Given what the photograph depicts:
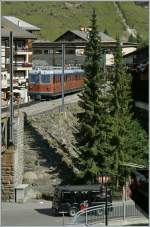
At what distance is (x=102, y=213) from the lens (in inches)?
1022

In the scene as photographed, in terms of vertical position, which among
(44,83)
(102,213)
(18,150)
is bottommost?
(102,213)

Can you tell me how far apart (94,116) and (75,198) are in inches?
338

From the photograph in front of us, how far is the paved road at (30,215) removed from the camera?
29359 millimetres

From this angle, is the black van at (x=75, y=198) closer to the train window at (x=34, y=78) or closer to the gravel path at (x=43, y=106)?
the gravel path at (x=43, y=106)

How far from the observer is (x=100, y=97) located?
3975 cm

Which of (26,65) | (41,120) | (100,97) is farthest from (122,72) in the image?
(26,65)

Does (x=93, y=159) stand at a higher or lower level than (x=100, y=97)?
lower

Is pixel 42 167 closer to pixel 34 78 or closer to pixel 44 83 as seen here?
pixel 44 83

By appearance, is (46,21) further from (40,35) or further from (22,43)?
(22,43)

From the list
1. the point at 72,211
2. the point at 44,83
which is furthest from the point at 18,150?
the point at 44,83

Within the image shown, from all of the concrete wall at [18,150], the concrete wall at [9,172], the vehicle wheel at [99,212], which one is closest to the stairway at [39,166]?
the concrete wall at [18,150]

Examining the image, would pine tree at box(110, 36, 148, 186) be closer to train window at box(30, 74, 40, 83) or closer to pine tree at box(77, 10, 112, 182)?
pine tree at box(77, 10, 112, 182)

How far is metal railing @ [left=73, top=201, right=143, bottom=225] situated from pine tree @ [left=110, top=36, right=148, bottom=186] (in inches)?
461

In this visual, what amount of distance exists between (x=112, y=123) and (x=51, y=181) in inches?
182
